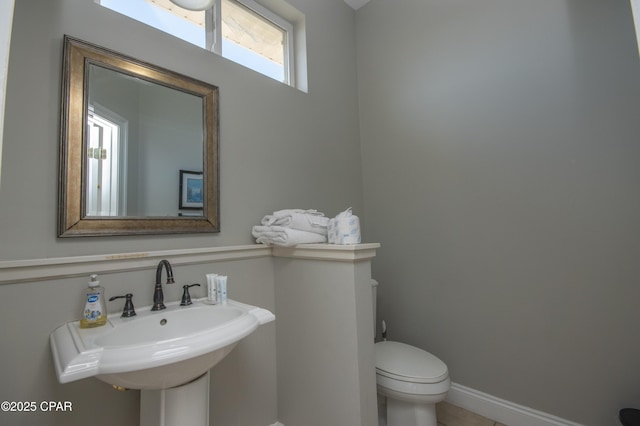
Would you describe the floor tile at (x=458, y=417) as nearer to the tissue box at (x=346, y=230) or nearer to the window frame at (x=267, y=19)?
the tissue box at (x=346, y=230)

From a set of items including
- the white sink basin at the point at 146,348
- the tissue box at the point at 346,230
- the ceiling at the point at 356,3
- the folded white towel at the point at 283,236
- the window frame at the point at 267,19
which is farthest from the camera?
the ceiling at the point at 356,3

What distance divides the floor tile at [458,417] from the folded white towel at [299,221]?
51.3 inches

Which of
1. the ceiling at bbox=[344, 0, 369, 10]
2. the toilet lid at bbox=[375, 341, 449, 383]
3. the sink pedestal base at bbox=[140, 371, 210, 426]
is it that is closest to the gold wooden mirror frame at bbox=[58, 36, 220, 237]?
the sink pedestal base at bbox=[140, 371, 210, 426]

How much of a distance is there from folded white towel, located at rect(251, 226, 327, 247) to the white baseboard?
4.21ft

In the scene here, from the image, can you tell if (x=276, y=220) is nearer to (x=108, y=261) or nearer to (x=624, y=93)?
(x=108, y=261)

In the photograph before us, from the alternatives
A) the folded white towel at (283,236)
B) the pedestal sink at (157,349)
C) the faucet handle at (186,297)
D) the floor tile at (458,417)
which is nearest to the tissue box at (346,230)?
the folded white towel at (283,236)

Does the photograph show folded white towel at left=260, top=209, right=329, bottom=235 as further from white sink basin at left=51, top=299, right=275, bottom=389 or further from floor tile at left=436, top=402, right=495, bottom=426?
floor tile at left=436, top=402, right=495, bottom=426

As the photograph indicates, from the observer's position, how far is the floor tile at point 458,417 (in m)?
1.55

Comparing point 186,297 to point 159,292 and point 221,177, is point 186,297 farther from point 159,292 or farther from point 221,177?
point 221,177

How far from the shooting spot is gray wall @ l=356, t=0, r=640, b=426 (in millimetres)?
1284

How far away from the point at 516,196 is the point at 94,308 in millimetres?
1998

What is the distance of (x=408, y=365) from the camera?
1400 mm

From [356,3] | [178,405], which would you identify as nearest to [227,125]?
[178,405]

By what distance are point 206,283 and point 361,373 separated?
0.80 m
